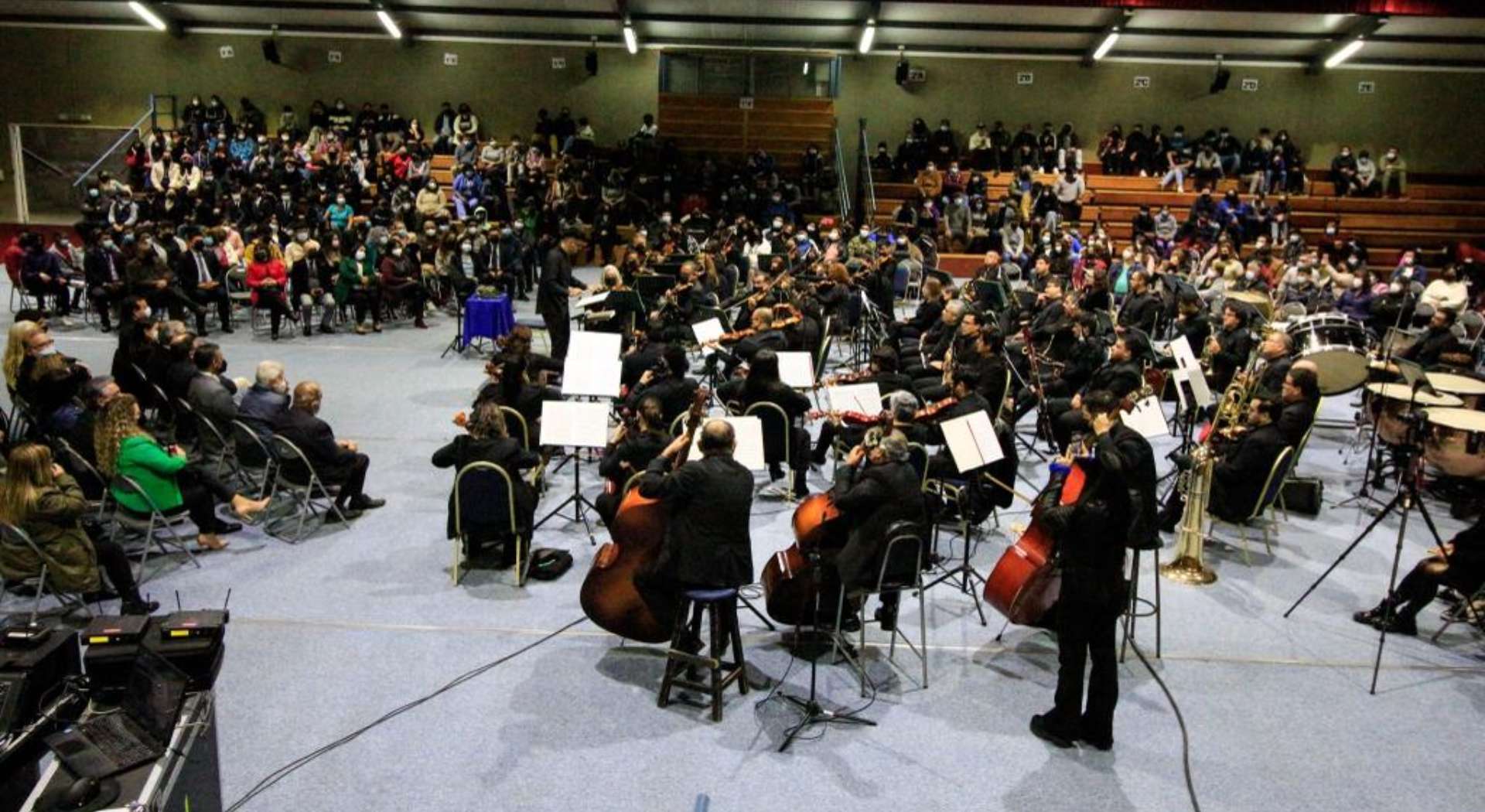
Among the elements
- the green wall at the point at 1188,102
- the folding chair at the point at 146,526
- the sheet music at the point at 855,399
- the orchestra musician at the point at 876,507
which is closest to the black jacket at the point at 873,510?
the orchestra musician at the point at 876,507

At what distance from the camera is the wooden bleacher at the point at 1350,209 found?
22641 mm

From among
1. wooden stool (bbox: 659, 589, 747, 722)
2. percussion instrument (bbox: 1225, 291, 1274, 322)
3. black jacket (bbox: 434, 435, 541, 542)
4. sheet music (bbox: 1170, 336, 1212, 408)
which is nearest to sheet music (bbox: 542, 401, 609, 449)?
black jacket (bbox: 434, 435, 541, 542)

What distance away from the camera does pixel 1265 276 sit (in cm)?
1661

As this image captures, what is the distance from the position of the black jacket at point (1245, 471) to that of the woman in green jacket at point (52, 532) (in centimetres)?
712

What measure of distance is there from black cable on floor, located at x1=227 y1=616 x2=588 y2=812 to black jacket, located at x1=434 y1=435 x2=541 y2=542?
85cm

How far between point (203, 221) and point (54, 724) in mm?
17071

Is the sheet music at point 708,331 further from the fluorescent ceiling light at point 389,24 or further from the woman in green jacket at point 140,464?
the fluorescent ceiling light at point 389,24

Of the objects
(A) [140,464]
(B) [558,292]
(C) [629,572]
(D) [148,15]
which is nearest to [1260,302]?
(B) [558,292]

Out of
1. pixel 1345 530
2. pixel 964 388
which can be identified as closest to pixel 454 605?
pixel 964 388

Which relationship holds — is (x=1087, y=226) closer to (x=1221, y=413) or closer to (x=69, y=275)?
(x=1221, y=413)

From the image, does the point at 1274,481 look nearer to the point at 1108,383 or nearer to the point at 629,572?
the point at 1108,383

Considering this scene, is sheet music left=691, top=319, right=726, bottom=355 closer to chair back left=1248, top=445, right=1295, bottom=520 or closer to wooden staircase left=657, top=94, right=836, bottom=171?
chair back left=1248, top=445, right=1295, bottom=520

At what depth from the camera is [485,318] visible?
42.3 feet

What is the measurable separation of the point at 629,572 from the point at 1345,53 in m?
24.0
